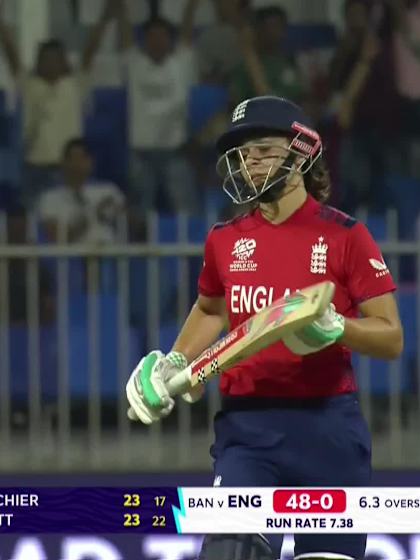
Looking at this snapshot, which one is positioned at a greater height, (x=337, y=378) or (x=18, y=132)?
(x=18, y=132)

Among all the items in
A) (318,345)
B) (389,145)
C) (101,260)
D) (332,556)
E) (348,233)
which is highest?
(389,145)

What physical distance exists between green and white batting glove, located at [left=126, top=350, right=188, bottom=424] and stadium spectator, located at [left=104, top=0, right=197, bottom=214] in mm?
3795

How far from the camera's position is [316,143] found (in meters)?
5.15

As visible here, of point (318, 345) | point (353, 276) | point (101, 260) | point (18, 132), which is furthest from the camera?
point (18, 132)

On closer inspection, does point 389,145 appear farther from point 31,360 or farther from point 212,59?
point 31,360

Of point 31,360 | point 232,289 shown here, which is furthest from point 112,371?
point 232,289

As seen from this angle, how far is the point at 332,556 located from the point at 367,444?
319 mm

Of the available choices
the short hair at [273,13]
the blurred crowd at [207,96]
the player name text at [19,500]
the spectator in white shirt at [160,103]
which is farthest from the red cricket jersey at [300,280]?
the short hair at [273,13]

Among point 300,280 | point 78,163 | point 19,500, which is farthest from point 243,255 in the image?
point 78,163

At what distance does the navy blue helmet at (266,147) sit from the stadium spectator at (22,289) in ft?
10.5

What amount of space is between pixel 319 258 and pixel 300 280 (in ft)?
0.25

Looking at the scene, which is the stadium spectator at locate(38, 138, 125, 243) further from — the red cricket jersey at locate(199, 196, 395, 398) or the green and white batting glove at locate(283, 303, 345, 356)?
the green and white batting glove at locate(283, 303, 345, 356)

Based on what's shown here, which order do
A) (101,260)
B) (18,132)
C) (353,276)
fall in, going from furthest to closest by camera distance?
(18,132) < (101,260) < (353,276)

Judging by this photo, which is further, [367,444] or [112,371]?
[112,371]
